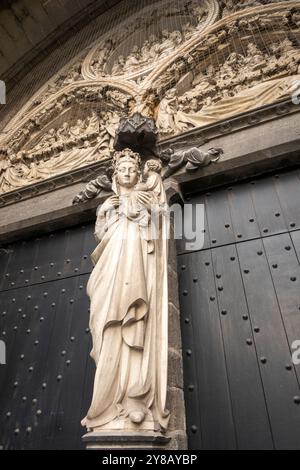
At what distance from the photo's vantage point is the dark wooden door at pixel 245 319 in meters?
1.46

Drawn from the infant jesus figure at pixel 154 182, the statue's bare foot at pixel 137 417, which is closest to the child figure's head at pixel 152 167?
the infant jesus figure at pixel 154 182

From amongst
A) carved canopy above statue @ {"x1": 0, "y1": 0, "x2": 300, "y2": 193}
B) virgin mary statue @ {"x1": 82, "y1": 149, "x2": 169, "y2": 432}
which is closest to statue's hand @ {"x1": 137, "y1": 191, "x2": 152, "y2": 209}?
virgin mary statue @ {"x1": 82, "y1": 149, "x2": 169, "y2": 432}

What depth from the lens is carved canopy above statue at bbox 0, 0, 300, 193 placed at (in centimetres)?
294

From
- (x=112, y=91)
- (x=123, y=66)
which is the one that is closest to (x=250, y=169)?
(x=112, y=91)

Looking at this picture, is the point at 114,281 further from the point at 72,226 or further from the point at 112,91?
the point at 112,91

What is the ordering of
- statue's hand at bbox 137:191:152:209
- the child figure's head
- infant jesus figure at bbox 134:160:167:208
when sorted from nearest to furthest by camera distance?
statue's hand at bbox 137:191:152:209 → infant jesus figure at bbox 134:160:167:208 → the child figure's head

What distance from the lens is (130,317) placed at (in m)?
1.48

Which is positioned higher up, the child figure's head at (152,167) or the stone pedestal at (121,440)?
the child figure's head at (152,167)

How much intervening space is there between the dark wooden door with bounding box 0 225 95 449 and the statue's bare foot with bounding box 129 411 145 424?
63 cm

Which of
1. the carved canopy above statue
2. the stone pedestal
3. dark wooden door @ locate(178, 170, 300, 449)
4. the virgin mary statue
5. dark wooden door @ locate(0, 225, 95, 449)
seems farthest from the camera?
the carved canopy above statue

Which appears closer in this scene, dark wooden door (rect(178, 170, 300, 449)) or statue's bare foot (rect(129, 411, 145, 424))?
statue's bare foot (rect(129, 411, 145, 424))

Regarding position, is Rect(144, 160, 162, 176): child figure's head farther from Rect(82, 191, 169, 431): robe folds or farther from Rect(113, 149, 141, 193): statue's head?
Rect(82, 191, 169, 431): robe folds

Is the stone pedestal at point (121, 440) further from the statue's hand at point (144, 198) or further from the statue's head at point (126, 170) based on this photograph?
the statue's head at point (126, 170)

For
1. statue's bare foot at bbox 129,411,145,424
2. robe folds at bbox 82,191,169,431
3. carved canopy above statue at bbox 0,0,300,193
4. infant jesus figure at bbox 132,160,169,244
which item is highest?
carved canopy above statue at bbox 0,0,300,193
